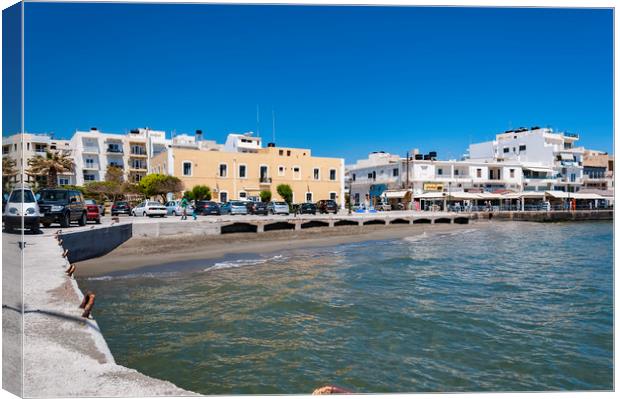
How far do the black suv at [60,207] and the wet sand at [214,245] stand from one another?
200 cm

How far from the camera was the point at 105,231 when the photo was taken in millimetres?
17516

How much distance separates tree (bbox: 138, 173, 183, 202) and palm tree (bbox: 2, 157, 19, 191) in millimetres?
36525

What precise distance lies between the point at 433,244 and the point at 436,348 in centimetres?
1797

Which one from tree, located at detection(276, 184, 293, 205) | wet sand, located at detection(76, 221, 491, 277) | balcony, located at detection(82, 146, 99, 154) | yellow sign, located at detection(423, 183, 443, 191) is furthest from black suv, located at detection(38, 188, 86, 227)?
balcony, located at detection(82, 146, 99, 154)

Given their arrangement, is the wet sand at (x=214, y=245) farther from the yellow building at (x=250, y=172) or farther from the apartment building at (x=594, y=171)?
the apartment building at (x=594, y=171)

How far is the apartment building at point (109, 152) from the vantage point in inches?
2346

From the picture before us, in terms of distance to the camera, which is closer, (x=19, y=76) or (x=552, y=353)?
(x=19, y=76)

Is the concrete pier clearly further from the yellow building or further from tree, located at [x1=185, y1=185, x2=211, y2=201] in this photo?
the yellow building

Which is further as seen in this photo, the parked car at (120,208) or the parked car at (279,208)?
the parked car at (279,208)

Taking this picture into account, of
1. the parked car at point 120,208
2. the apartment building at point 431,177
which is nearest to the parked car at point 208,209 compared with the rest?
the parked car at point 120,208

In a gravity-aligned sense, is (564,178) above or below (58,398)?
above

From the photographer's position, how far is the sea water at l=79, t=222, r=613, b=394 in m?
6.30

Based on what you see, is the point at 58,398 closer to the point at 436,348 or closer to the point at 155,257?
the point at 436,348

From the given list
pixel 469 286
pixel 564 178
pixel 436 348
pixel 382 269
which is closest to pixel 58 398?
pixel 436 348
